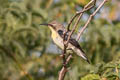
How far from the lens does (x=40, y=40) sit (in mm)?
7105

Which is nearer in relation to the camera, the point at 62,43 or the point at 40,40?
the point at 62,43

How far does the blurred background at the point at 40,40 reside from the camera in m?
6.82

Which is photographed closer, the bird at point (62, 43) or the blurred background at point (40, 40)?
the bird at point (62, 43)

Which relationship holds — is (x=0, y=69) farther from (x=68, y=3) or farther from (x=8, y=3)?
(x=68, y=3)

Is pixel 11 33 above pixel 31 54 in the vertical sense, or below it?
above

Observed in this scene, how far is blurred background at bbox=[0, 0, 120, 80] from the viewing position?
6.82 m

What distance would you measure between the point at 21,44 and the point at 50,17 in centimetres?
72

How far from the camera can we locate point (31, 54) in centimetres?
761

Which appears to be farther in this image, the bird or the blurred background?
the blurred background

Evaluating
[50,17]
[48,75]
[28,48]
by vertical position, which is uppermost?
[50,17]

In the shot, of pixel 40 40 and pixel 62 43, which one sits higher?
pixel 62 43

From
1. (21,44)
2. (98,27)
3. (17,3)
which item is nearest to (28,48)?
(21,44)

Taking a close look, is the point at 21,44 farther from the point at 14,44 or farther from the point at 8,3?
the point at 8,3

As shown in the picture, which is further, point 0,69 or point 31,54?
point 31,54
